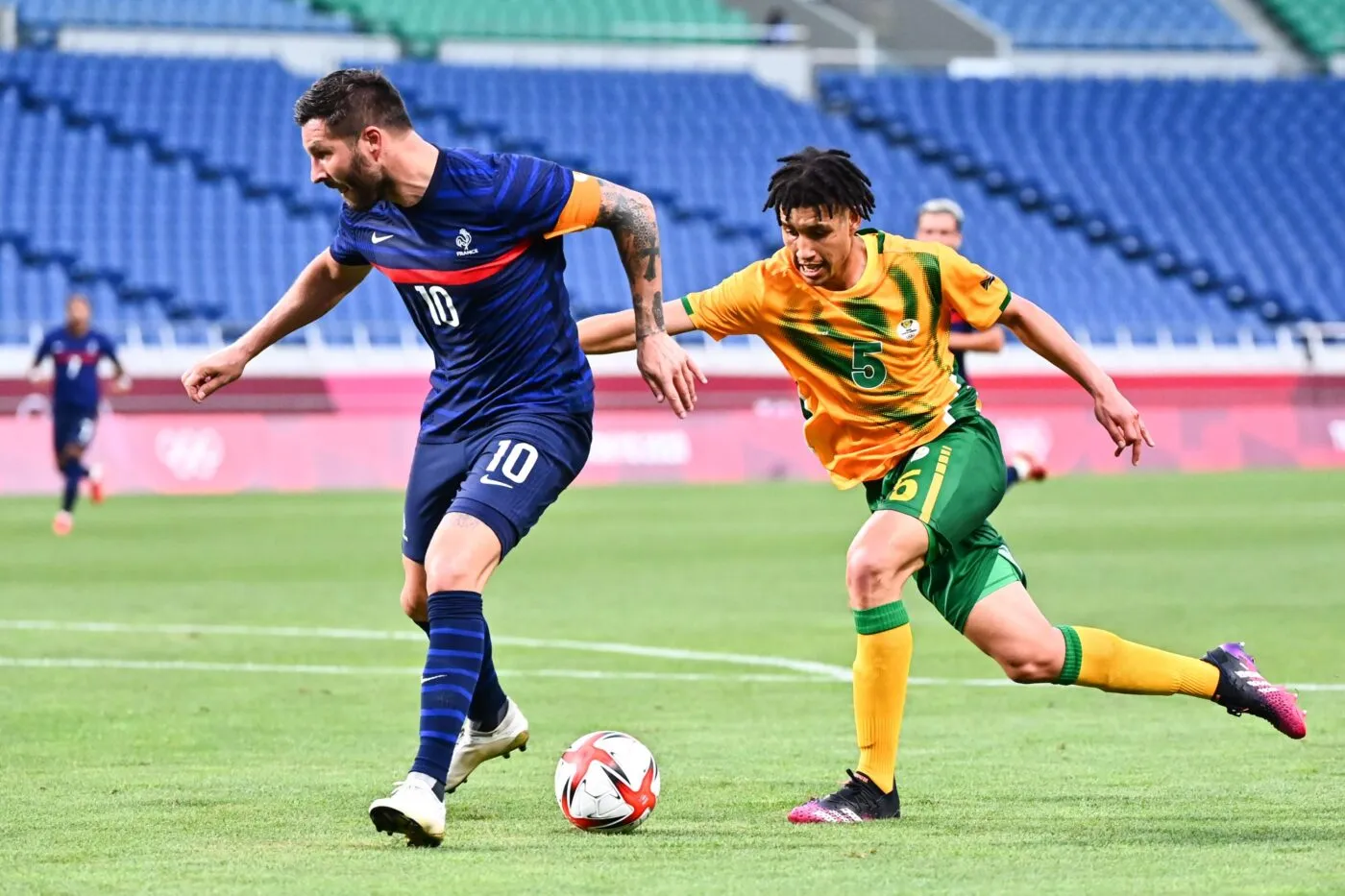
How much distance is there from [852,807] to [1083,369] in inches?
54.5

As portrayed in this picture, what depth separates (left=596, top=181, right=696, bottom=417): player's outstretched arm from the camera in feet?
20.0

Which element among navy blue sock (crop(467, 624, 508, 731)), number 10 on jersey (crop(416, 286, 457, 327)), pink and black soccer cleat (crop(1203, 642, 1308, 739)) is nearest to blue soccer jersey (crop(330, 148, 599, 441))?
number 10 on jersey (crop(416, 286, 457, 327))

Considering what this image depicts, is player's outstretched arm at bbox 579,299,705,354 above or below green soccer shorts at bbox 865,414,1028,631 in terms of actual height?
above

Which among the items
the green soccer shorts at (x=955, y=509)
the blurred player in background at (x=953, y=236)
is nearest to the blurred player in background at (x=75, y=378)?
the blurred player in background at (x=953, y=236)

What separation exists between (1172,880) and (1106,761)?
7.91 feet

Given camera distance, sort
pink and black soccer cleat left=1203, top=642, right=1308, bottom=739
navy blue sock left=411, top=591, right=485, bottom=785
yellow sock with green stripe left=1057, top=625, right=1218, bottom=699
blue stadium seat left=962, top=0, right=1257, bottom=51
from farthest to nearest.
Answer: blue stadium seat left=962, top=0, right=1257, bottom=51, pink and black soccer cleat left=1203, top=642, right=1308, bottom=739, yellow sock with green stripe left=1057, top=625, right=1218, bottom=699, navy blue sock left=411, top=591, right=485, bottom=785

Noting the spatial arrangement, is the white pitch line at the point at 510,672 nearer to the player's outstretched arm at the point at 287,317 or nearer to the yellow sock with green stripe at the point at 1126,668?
the yellow sock with green stripe at the point at 1126,668

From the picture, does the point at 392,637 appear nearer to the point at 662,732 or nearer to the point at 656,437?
the point at 662,732

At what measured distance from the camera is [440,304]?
20.7 feet

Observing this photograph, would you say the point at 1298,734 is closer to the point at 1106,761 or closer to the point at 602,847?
the point at 1106,761

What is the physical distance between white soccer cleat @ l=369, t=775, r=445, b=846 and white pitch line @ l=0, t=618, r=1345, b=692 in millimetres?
4597

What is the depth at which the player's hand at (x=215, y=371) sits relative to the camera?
6668 mm

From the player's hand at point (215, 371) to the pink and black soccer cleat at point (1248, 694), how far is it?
9.72 feet

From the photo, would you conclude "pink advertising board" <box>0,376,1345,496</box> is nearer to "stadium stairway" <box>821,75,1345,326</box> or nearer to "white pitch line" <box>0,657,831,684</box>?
"stadium stairway" <box>821,75,1345,326</box>
